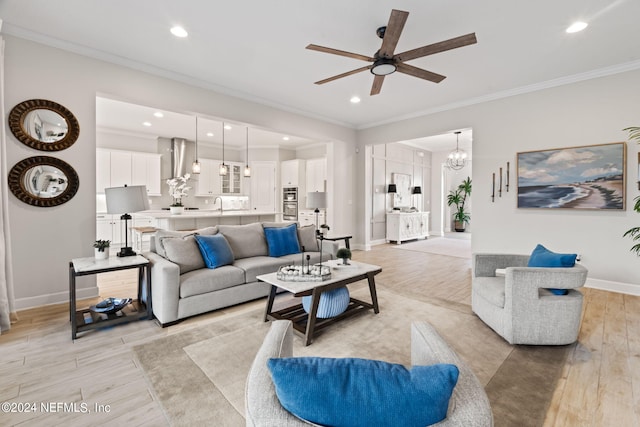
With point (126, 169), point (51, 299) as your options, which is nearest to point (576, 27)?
point (51, 299)

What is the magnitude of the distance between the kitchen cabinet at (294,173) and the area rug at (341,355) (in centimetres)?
619

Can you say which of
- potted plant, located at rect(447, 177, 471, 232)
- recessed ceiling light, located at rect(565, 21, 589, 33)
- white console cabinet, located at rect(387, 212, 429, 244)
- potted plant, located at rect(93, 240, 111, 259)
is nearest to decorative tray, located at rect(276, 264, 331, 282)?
potted plant, located at rect(93, 240, 111, 259)

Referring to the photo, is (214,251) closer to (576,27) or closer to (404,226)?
(576,27)

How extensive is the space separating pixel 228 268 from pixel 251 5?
2600 mm

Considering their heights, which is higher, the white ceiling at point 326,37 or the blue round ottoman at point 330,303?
the white ceiling at point 326,37

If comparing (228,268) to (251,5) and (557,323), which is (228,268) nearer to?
(251,5)

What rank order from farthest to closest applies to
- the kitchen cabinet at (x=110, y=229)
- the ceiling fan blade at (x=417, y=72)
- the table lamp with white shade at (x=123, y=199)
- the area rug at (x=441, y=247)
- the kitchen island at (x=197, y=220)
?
1. the area rug at (x=441, y=247)
2. the kitchen cabinet at (x=110, y=229)
3. the kitchen island at (x=197, y=220)
4. the ceiling fan blade at (x=417, y=72)
5. the table lamp with white shade at (x=123, y=199)

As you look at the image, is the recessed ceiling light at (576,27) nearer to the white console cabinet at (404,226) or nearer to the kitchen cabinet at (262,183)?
the white console cabinet at (404,226)

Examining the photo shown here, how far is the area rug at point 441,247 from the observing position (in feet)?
22.4

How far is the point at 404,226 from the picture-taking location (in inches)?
329

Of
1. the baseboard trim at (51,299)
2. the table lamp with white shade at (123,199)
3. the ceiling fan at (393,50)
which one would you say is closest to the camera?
the ceiling fan at (393,50)

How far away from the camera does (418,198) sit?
9.74 metres

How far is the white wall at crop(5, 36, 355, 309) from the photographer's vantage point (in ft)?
10.4

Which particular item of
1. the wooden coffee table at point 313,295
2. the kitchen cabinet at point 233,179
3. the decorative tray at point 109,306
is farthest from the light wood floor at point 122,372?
the kitchen cabinet at point 233,179
